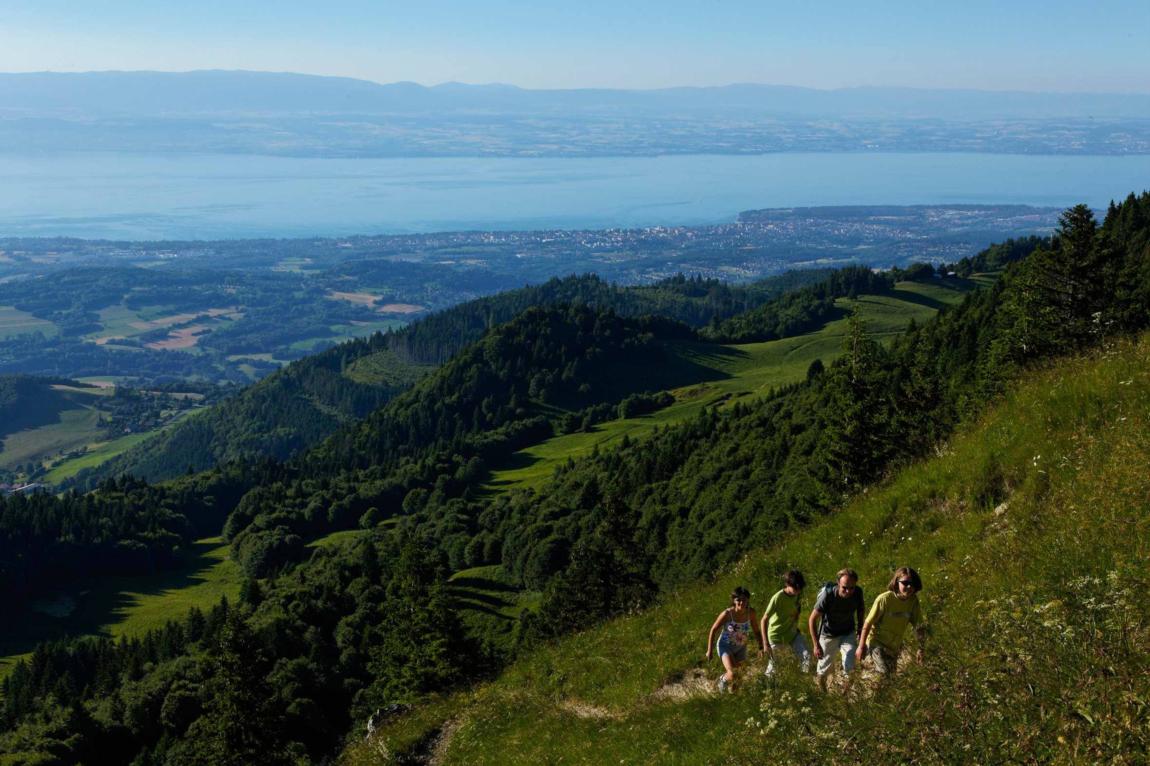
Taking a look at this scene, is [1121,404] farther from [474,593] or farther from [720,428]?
[720,428]

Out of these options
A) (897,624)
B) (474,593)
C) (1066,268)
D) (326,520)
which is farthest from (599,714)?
(326,520)

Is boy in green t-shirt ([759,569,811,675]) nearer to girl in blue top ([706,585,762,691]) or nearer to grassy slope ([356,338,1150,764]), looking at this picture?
girl in blue top ([706,585,762,691])

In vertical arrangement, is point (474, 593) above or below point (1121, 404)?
below

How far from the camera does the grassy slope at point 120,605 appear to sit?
11969 cm

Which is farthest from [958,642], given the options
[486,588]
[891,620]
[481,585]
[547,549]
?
[481,585]

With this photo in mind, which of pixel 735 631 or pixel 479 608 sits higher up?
pixel 735 631

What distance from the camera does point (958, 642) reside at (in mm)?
11211

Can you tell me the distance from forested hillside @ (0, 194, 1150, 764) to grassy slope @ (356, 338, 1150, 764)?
0.17m

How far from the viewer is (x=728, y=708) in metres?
13.9

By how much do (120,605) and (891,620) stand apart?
14228cm

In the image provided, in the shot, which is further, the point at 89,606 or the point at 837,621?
the point at 89,606

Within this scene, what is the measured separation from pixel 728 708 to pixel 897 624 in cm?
315

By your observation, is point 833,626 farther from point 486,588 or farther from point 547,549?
point 486,588

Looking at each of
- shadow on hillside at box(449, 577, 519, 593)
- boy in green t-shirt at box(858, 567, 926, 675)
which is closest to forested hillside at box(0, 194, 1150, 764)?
shadow on hillside at box(449, 577, 519, 593)
